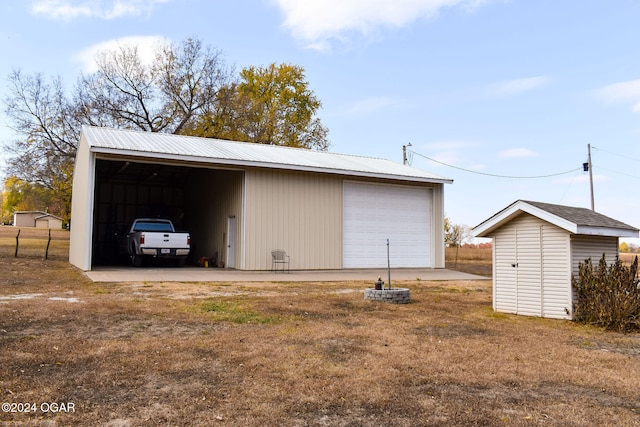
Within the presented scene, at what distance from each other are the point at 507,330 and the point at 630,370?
2.36 m

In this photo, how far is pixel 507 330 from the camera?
7.82 m

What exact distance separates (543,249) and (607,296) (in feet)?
4.39

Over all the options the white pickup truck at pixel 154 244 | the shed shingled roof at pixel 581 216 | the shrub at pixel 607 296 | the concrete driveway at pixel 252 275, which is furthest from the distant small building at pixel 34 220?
the shrub at pixel 607 296

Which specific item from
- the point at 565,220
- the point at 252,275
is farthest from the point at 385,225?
the point at 565,220

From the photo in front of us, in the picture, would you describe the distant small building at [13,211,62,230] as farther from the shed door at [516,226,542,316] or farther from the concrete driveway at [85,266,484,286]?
the shed door at [516,226,542,316]

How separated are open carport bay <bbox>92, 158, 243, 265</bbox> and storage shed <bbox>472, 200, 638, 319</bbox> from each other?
1305 centimetres

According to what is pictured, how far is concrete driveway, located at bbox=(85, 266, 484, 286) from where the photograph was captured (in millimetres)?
14176

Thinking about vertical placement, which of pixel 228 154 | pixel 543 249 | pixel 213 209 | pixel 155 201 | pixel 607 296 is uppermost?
pixel 228 154

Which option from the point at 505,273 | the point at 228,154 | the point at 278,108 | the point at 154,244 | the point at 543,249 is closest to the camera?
the point at 543,249

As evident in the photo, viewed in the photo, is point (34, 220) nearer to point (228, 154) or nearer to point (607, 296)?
point (228, 154)

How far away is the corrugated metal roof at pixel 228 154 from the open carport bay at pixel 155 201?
1693 mm

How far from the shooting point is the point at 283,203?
1820cm

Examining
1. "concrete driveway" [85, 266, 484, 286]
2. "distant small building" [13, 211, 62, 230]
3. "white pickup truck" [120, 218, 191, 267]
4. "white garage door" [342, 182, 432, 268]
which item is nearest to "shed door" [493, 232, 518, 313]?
"concrete driveway" [85, 266, 484, 286]

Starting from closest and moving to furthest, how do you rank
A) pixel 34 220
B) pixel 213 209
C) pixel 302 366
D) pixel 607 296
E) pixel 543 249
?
1. pixel 302 366
2. pixel 607 296
3. pixel 543 249
4. pixel 213 209
5. pixel 34 220
